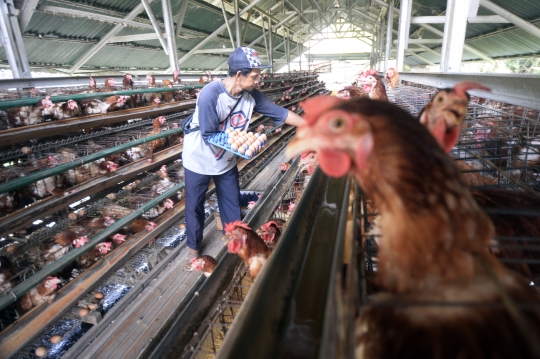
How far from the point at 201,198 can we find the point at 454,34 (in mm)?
3429

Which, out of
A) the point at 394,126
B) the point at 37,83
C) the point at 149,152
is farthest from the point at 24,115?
the point at 394,126

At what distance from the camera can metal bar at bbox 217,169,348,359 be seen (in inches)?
22.1

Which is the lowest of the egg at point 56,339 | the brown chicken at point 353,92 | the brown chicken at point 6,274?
the egg at point 56,339

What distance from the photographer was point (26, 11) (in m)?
2.76

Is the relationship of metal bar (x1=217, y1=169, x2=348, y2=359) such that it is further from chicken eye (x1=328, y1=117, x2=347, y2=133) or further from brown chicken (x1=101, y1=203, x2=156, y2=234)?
brown chicken (x1=101, y1=203, x2=156, y2=234)

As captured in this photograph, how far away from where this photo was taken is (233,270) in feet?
4.49

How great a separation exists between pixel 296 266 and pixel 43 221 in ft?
9.91

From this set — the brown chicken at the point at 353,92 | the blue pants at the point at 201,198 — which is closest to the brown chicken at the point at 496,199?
the blue pants at the point at 201,198

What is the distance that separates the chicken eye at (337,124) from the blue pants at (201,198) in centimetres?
227

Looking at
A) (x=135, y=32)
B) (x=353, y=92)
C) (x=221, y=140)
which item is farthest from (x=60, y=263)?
(x=135, y=32)

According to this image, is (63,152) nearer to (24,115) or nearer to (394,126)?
(24,115)

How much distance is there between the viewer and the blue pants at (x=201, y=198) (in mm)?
2771

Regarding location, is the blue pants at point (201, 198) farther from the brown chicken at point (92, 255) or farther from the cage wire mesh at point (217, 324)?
the cage wire mesh at point (217, 324)

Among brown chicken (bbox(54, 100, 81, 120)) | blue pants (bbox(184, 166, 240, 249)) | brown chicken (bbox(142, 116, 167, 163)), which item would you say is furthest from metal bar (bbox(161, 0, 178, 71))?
blue pants (bbox(184, 166, 240, 249))
